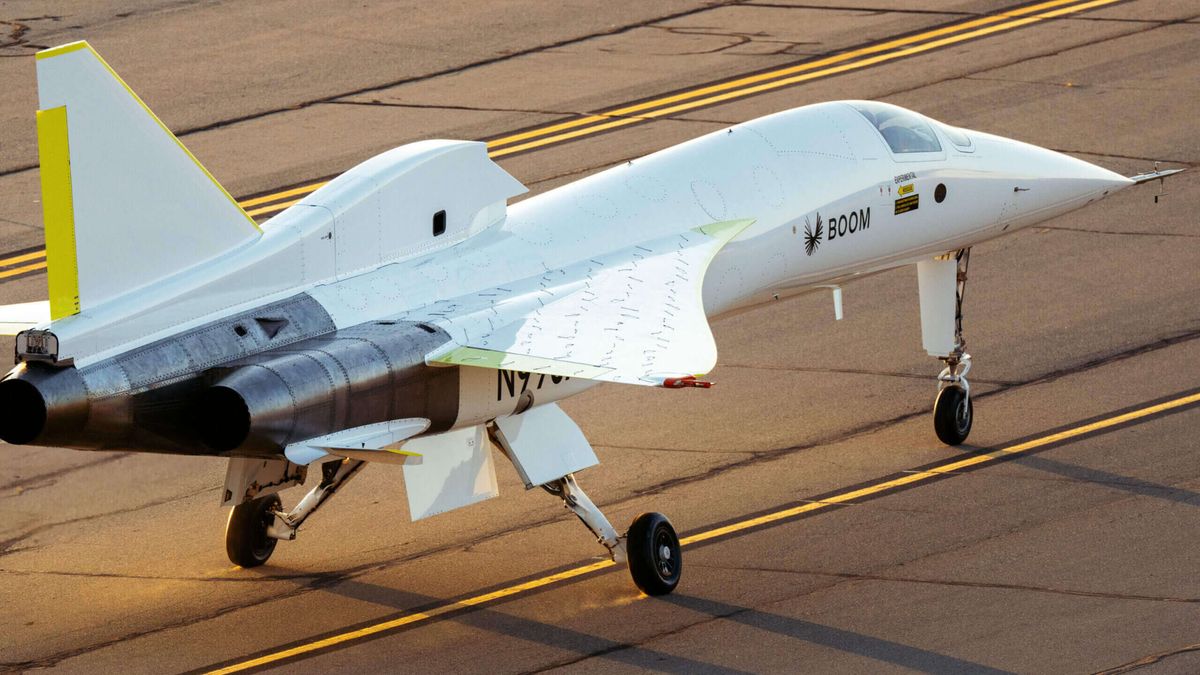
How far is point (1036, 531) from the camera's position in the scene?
16500mm

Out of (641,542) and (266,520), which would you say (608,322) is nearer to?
(641,542)

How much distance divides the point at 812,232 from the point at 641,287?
8.21ft

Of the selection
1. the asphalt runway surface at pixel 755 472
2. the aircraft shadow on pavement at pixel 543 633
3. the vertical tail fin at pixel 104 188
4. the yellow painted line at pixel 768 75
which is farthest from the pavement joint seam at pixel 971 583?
the yellow painted line at pixel 768 75

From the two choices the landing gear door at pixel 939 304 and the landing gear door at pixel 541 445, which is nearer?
the landing gear door at pixel 541 445

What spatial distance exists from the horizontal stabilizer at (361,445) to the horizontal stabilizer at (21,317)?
2.57m

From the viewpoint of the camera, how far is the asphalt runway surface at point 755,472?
14.8 m

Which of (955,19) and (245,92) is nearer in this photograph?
(245,92)

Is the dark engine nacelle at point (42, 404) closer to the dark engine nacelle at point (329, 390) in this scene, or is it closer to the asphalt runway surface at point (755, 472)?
the dark engine nacelle at point (329, 390)

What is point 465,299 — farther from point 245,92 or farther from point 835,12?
point 835,12

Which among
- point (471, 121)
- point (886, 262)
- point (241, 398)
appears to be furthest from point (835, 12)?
point (241, 398)

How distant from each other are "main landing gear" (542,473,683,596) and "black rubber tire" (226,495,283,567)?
7.84 ft

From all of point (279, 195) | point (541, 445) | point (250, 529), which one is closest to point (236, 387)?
point (541, 445)

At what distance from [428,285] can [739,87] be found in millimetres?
15179

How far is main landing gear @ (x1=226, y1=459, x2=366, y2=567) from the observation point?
1605cm
